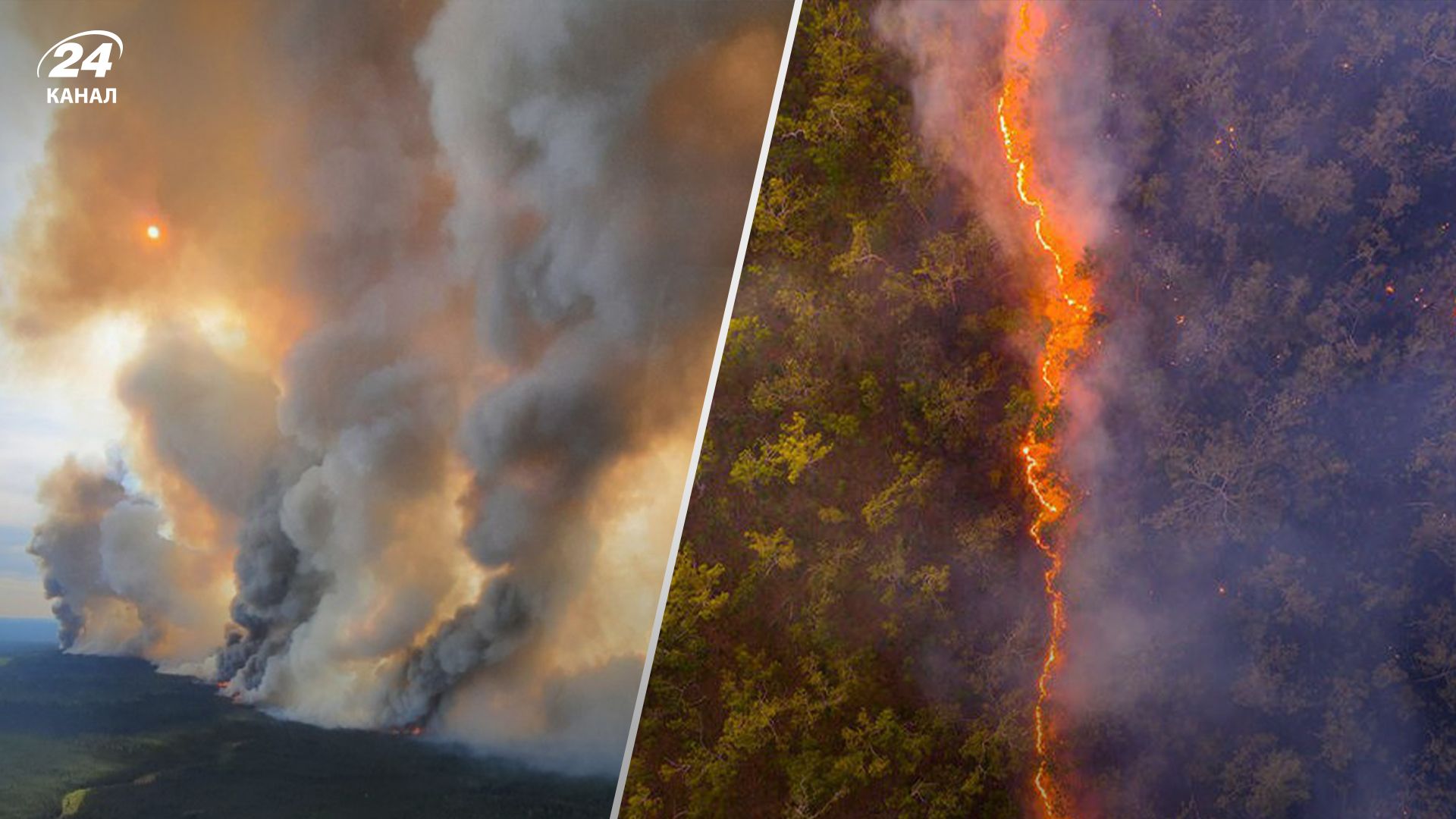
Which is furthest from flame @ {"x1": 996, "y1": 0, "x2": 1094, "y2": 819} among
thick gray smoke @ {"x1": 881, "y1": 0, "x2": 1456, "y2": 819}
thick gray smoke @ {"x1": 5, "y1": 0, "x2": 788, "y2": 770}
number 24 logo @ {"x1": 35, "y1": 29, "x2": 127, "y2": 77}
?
number 24 logo @ {"x1": 35, "y1": 29, "x2": 127, "y2": 77}

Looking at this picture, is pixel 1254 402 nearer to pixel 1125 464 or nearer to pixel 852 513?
pixel 1125 464

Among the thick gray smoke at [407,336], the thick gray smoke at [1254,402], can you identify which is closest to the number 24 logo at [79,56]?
the thick gray smoke at [407,336]

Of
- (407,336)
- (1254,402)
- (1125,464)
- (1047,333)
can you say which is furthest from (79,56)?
(1254,402)

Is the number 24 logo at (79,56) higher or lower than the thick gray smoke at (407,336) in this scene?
higher

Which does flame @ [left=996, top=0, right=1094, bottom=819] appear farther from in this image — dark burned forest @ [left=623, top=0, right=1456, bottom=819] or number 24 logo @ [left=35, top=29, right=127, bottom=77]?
number 24 logo @ [left=35, top=29, right=127, bottom=77]

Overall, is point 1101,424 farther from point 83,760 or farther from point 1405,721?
point 83,760

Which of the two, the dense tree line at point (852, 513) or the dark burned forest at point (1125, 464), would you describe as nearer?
the dark burned forest at point (1125, 464)

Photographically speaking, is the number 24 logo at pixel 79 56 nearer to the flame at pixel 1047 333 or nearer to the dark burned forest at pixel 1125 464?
the dark burned forest at pixel 1125 464
